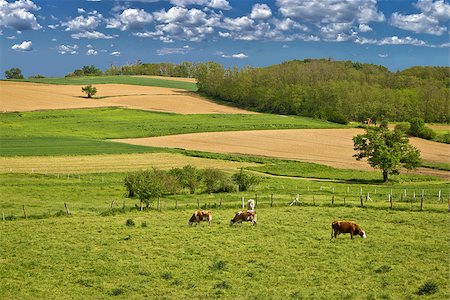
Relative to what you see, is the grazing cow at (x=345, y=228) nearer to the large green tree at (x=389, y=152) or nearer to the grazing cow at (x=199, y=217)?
the grazing cow at (x=199, y=217)

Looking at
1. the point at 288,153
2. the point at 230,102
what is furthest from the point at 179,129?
the point at 230,102

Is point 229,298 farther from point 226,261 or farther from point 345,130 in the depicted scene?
point 345,130

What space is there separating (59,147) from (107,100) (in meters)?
69.6

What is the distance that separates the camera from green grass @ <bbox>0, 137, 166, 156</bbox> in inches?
2965

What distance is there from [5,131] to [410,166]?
65860 millimetres

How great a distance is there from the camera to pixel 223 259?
24.3 m

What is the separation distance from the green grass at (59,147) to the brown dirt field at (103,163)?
283 cm

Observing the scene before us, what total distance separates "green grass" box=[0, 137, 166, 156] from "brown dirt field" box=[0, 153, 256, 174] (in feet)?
9.27

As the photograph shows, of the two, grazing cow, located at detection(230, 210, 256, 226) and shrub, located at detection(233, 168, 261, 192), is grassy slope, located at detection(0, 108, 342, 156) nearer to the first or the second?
shrub, located at detection(233, 168, 261, 192)

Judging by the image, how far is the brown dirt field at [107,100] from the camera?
129875 millimetres

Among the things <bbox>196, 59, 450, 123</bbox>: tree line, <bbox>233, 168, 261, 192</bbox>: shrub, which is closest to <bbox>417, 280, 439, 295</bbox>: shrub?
<bbox>233, 168, 261, 192</bbox>: shrub

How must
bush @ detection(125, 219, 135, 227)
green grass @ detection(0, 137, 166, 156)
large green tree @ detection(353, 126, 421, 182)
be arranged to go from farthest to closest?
green grass @ detection(0, 137, 166, 156) < large green tree @ detection(353, 126, 421, 182) < bush @ detection(125, 219, 135, 227)

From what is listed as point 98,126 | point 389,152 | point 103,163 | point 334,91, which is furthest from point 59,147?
point 334,91

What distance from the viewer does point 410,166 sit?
221 ft
